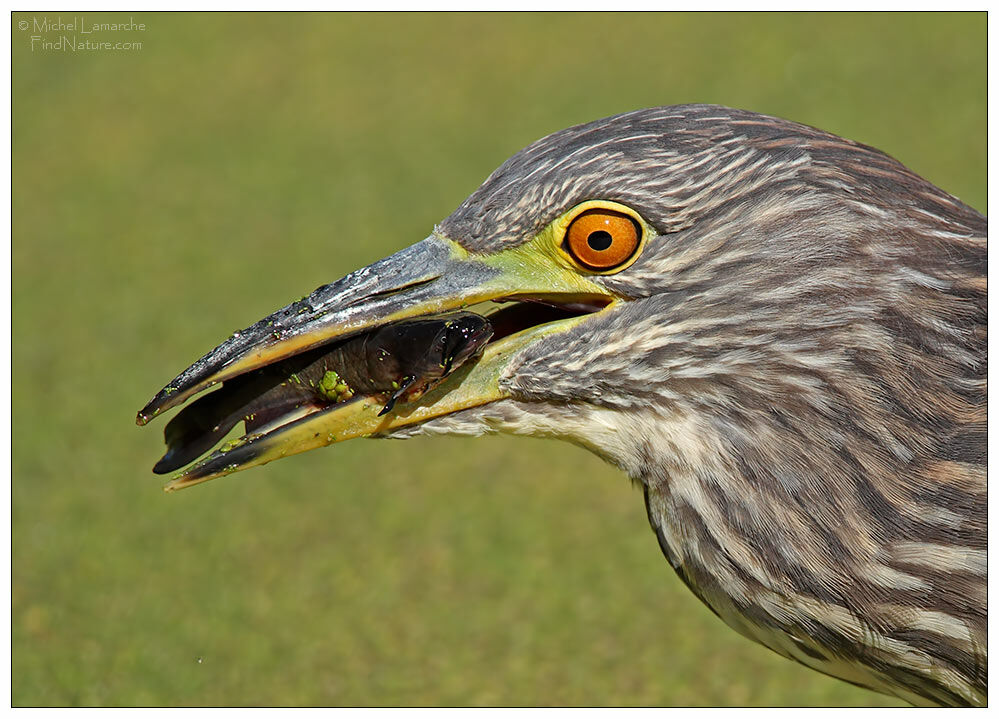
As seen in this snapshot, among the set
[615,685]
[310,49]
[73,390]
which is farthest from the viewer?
[310,49]

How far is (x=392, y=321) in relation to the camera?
3.19 m

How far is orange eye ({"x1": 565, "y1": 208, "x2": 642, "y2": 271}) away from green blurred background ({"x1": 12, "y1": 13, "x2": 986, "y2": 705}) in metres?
2.94

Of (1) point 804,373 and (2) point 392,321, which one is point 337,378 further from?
(1) point 804,373

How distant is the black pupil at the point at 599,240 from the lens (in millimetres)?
3014

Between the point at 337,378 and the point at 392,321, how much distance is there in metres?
0.24

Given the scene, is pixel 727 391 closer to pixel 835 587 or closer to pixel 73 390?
pixel 835 587

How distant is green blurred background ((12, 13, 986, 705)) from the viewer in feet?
18.6

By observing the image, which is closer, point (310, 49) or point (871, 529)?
point (871, 529)

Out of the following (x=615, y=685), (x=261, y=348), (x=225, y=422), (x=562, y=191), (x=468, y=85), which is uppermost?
(x=468, y=85)

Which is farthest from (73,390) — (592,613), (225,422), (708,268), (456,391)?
(708,268)

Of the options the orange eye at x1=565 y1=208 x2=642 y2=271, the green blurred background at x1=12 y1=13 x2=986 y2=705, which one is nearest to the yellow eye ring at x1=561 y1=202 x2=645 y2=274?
the orange eye at x1=565 y1=208 x2=642 y2=271

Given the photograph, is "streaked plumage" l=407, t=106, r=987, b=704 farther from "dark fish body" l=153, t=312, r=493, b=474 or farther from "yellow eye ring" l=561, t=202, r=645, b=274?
"dark fish body" l=153, t=312, r=493, b=474

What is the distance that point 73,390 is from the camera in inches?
324

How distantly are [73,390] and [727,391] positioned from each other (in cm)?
642
